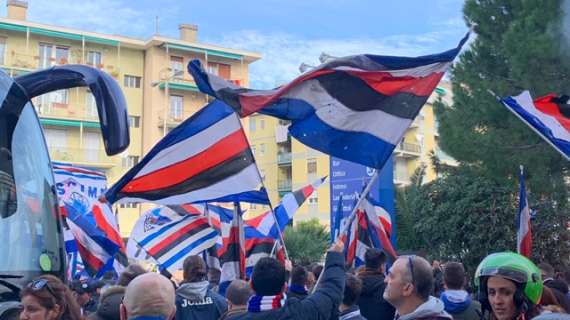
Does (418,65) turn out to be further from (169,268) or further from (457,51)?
(169,268)

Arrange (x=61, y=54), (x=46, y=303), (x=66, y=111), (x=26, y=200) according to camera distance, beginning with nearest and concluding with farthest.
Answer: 1. (x=46, y=303)
2. (x=26, y=200)
3. (x=66, y=111)
4. (x=61, y=54)

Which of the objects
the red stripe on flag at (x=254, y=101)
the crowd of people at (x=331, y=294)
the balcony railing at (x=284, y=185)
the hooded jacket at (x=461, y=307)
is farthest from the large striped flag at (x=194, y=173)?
the balcony railing at (x=284, y=185)

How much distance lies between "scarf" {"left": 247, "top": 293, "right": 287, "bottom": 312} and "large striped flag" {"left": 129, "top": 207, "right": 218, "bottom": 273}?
6.05 m

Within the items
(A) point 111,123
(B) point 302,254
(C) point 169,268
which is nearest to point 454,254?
(C) point 169,268

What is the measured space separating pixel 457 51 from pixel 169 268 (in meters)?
6.78

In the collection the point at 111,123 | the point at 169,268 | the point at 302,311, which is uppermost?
the point at 111,123

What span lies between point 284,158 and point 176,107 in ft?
33.9

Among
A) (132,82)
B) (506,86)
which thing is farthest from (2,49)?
(506,86)

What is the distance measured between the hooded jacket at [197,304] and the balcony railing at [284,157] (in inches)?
1764

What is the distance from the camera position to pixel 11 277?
4.07 meters

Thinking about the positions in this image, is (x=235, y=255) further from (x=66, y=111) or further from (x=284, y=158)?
(x=284, y=158)

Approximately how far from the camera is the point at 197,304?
581cm

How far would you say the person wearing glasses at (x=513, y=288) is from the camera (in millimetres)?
3344

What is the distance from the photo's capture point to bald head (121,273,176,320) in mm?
2977
